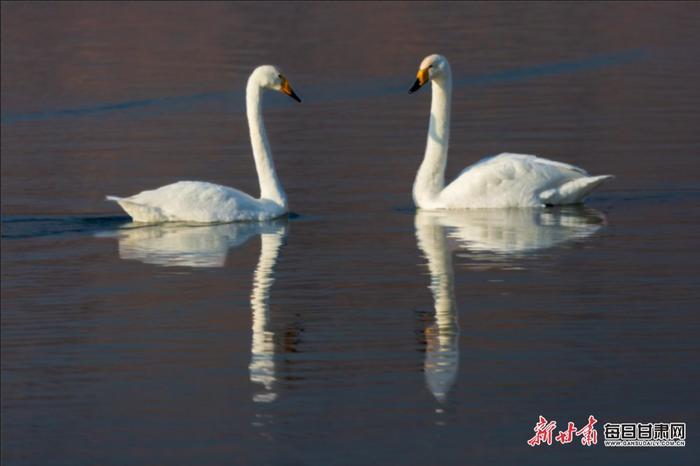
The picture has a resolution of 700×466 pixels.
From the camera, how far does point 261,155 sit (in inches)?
634

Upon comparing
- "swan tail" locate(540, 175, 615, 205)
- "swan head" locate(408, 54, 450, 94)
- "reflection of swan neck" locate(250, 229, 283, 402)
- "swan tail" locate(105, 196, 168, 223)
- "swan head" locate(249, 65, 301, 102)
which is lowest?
"reflection of swan neck" locate(250, 229, 283, 402)

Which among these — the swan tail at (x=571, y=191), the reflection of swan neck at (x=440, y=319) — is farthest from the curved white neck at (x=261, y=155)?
the swan tail at (x=571, y=191)

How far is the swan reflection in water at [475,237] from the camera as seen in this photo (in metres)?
10.7

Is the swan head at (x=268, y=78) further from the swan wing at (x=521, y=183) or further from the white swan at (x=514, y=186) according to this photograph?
the swan wing at (x=521, y=183)

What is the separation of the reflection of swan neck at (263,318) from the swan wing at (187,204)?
59 centimetres

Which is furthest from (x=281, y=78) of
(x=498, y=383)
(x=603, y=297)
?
(x=498, y=383)

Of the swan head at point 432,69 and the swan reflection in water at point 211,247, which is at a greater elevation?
the swan head at point 432,69

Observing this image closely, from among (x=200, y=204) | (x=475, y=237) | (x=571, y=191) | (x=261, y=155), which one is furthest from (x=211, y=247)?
(x=571, y=191)

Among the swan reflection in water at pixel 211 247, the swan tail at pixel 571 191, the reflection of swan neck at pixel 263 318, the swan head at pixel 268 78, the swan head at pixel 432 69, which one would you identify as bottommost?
the reflection of swan neck at pixel 263 318

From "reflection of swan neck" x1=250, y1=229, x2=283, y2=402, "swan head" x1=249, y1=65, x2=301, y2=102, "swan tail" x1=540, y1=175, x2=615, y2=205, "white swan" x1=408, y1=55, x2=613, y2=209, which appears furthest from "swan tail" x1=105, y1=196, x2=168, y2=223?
"swan tail" x1=540, y1=175, x2=615, y2=205

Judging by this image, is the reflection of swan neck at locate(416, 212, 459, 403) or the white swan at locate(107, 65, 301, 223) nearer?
the reflection of swan neck at locate(416, 212, 459, 403)

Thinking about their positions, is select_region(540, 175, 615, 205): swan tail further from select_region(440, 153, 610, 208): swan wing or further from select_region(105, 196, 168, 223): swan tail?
select_region(105, 196, 168, 223): swan tail

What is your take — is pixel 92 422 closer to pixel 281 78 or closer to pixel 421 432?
pixel 421 432

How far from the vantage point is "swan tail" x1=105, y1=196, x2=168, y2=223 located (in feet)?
49.0
